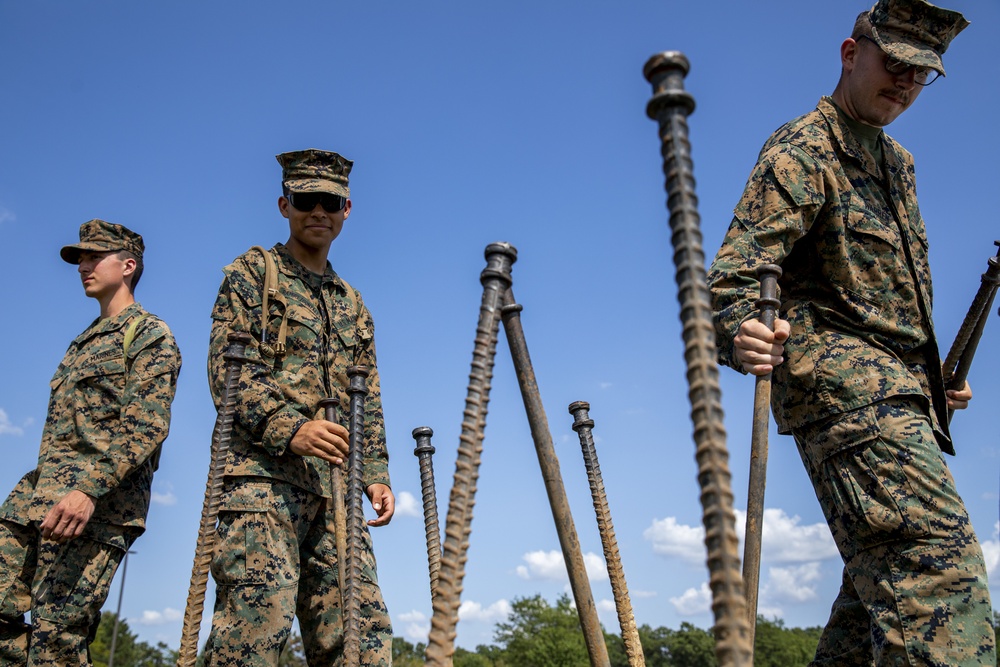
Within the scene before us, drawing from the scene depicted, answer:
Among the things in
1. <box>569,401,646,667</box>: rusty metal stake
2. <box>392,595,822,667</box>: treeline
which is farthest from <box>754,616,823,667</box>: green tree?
<box>569,401,646,667</box>: rusty metal stake

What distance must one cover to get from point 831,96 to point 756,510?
1802mm

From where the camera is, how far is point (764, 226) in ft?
11.2

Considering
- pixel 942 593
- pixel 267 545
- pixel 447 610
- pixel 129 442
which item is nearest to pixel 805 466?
pixel 942 593

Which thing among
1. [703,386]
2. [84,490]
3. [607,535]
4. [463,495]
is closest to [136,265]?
[84,490]

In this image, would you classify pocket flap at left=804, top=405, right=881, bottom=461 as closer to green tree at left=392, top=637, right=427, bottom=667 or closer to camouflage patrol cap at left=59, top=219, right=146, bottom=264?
camouflage patrol cap at left=59, top=219, right=146, bottom=264

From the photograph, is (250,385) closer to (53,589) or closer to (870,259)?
(53,589)

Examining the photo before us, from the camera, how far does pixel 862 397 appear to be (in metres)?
3.14

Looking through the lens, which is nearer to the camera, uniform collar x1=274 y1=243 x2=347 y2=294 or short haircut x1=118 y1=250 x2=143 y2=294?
uniform collar x1=274 y1=243 x2=347 y2=294

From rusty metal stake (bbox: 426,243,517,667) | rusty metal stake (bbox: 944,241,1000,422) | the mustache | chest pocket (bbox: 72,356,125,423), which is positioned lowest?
rusty metal stake (bbox: 426,243,517,667)

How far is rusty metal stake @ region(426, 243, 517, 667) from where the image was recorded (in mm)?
2090

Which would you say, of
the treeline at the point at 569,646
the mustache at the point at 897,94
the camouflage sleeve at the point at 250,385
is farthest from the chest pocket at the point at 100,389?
the treeline at the point at 569,646

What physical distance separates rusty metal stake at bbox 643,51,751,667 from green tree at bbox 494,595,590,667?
57225 millimetres

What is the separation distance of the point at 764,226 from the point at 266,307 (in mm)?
2433

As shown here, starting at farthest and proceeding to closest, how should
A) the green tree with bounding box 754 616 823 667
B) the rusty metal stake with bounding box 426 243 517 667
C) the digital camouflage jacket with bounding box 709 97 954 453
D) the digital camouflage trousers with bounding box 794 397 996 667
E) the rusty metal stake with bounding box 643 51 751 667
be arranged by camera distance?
the green tree with bounding box 754 616 823 667
the digital camouflage jacket with bounding box 709 97 954 453
the digital camouflage trousers with bounding box 794 397 996 667
the rusty metal stake with bounding box 426 243 517 667
the rusty metal stake with bounding box 643 51 751 667
